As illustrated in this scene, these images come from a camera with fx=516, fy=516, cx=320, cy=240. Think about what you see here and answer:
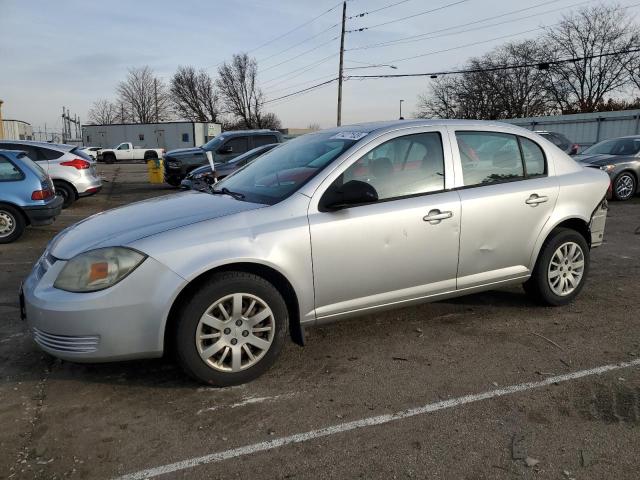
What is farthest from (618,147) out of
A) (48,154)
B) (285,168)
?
(48,154)

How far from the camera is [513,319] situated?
4402mm

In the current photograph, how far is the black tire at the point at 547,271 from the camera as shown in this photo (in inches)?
174

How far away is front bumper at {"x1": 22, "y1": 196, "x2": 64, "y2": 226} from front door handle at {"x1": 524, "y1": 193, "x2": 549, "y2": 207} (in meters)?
7.22

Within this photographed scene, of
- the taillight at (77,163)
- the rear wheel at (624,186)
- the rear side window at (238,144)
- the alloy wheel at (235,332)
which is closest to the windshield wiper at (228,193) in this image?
the alloy wheel at (235,332)

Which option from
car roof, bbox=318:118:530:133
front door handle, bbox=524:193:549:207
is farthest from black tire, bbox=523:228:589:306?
car roof, bbox=318:118:530:133

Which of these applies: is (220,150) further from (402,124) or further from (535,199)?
(535,199)

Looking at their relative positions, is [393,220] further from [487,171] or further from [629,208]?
[629,208]

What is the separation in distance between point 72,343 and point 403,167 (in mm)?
2493

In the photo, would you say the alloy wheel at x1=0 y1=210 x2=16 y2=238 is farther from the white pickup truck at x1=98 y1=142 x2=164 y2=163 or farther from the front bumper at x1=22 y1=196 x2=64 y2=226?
the white pickup truck at x1=98 y1=142 x2=164 y2=163

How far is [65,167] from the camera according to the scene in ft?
40.3

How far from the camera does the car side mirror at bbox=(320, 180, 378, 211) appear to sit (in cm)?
335

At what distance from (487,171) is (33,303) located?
133 inches

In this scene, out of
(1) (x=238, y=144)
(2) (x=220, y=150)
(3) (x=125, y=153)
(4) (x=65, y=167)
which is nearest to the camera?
(4) (x=65, y=167)

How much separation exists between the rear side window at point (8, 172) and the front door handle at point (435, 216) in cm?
700
